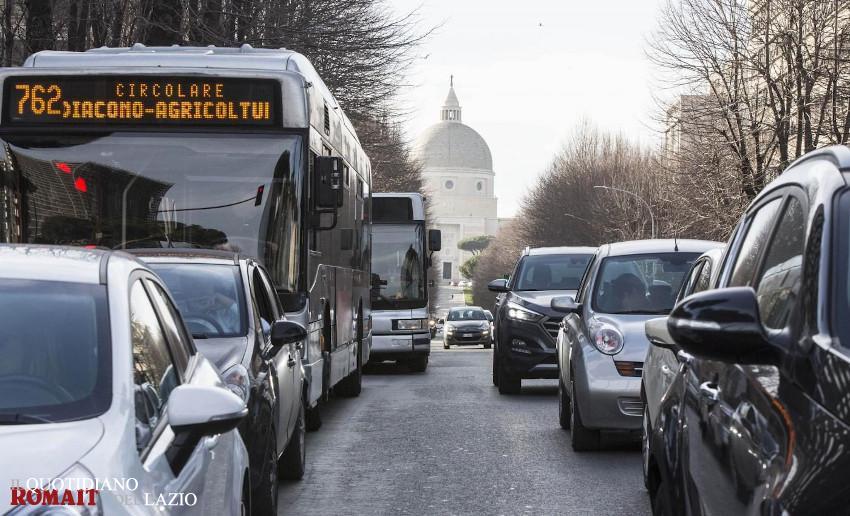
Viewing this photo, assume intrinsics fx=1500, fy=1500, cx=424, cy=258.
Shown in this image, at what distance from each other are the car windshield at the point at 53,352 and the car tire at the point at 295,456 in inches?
213

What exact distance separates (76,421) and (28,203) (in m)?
7.25

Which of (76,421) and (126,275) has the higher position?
(126,275)

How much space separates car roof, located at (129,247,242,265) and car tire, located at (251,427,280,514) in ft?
4.35

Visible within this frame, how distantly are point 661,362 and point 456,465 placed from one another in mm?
4140

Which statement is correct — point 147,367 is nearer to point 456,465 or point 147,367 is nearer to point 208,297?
point 208,297

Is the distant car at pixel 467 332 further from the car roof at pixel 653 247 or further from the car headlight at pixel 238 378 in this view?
the car headlight at pixel 238 378

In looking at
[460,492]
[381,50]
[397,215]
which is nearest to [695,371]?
[460,492]

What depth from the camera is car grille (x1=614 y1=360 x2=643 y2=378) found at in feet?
35.8

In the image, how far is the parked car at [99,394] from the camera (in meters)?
3.34

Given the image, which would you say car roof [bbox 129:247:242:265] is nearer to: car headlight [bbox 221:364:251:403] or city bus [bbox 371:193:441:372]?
car headlight [bbox 221:364:251:403]

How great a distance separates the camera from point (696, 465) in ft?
14.0

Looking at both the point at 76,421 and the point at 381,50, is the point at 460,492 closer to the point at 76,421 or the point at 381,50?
the point at 76,421

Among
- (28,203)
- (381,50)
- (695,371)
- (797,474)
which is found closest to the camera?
(797,474)

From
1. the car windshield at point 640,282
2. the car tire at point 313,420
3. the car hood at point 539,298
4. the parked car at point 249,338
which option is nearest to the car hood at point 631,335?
the car windshield at point 640,282
